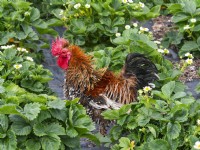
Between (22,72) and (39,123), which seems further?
(22,72)

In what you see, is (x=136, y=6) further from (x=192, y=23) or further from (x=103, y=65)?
(x=103, y=65)

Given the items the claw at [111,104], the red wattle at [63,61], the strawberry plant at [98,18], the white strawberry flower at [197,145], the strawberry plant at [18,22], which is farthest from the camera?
the strawberry plant at [98,18]

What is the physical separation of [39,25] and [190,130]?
2556mm

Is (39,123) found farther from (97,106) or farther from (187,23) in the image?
(187,23)

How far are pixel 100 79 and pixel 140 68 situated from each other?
37 cm

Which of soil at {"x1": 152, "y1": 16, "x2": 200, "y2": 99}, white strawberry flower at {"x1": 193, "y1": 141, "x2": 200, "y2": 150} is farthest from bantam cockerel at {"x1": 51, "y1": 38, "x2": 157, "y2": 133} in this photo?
white strawberry flower at {"x1": 193, "y1": 141, "x2": 200, "y2": 150}

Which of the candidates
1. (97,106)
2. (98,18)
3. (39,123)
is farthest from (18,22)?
(39,123)

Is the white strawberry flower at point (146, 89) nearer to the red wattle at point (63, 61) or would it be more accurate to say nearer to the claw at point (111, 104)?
the claw at point (111, 104)

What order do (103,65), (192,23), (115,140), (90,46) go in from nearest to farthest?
(115,140) < (103,65) < (192,23) < (90,46)

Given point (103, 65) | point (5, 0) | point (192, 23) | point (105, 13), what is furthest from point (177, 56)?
point (5, 0)

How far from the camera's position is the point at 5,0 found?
6293mm

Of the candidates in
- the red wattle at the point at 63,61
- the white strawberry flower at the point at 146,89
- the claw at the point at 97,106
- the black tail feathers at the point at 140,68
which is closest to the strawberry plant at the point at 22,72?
the red wattle at the point at 63,61

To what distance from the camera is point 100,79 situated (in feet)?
17.0

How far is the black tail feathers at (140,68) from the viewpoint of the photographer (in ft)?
16.9
